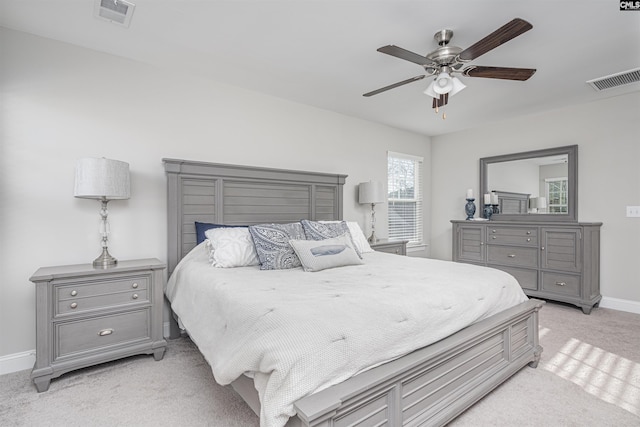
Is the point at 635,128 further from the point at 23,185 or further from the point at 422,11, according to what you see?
the point at 23,185

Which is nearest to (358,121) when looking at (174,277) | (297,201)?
(297,201)

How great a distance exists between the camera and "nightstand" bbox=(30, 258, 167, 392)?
2.06m

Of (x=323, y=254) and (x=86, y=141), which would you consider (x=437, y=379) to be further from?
(x=86, y=141)

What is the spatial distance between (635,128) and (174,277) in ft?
16.7

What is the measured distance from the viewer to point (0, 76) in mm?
2271

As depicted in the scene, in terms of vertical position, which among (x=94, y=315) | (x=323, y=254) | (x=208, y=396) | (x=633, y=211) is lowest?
(x=208, y=396)

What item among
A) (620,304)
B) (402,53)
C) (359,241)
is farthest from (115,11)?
(620,304)

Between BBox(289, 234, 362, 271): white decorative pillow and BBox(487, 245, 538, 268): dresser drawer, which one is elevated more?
BBox(289, 234, 362, 271): white decorative pillow

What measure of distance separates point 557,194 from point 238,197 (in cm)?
404

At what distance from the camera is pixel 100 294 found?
2268 mm

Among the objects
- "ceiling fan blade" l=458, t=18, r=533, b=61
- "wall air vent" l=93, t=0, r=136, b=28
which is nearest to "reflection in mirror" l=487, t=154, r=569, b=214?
"ceiling fan blade" l=458, t=18, r=533, b=61

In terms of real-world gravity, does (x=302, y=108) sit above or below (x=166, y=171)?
above

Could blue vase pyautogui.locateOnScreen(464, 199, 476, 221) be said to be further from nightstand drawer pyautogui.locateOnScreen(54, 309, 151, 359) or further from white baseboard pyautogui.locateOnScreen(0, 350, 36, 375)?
white baseboard pyautogui.locateOnScreen(0, 350, 36, 375)

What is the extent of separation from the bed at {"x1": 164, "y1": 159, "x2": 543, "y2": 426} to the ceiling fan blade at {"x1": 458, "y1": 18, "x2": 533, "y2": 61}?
149cm
